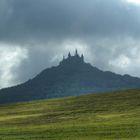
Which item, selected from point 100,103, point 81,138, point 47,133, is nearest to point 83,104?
point 100,103

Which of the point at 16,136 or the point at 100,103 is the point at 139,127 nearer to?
the point at 16,136

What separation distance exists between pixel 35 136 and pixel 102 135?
1053 centimetres

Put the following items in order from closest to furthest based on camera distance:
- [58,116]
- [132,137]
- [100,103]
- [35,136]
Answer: [132,137], [35,136], [58,116], [100,103]

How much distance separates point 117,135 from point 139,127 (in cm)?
878

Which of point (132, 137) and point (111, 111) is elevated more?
point (111, 111)

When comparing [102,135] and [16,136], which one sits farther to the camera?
[16,136]

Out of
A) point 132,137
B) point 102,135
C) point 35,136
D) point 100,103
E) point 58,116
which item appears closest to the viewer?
point 132,137

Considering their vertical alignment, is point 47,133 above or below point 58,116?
below

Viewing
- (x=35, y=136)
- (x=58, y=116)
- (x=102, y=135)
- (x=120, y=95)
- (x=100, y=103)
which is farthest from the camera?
(x=120, y=95)

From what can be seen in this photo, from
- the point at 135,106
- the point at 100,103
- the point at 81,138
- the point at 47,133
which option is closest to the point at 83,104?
the point at 100,103

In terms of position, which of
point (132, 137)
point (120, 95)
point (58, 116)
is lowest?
point (132, 137)

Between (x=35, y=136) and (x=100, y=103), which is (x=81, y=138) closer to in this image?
(x=35, y=136)

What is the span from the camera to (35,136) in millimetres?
75750

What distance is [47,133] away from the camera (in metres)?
79.3
